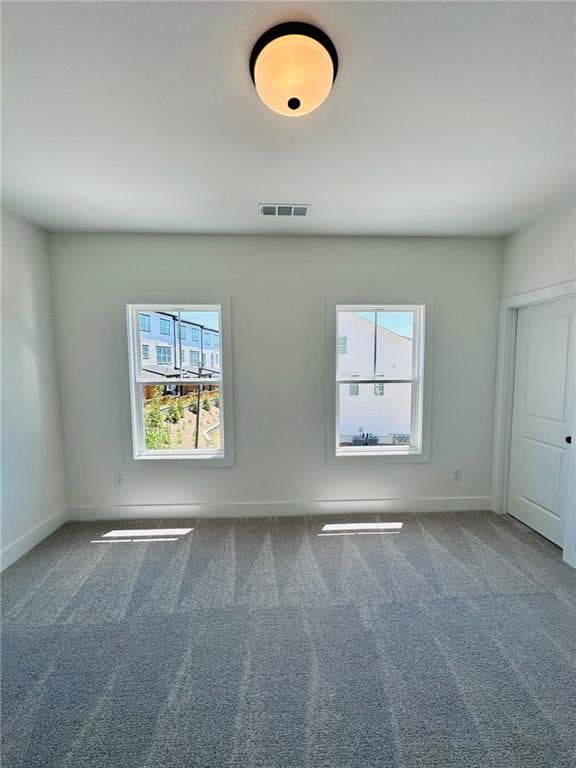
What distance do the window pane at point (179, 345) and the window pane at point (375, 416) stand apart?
53.0 inches

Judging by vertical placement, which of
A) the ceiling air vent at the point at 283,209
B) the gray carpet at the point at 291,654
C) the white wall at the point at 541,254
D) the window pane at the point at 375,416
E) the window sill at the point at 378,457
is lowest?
the gray carpet at the point at 291,654

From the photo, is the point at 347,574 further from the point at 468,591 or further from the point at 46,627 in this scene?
the point at 46,627

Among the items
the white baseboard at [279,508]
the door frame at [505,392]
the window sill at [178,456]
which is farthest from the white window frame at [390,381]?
the window sill at [178,456]

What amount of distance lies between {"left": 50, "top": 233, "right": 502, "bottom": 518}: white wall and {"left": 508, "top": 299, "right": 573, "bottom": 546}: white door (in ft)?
0.86

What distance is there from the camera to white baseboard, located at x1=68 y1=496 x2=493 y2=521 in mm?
3145

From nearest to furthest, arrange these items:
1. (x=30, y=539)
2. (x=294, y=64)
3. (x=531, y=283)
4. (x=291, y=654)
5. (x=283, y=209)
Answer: (x=294, y=64)
(x=291, y=654)
(x=283, y=209)
(x=30, y=539)
(x=531, y=283)

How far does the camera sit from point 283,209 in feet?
8.10

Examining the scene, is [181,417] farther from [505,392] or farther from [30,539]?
[505,392]

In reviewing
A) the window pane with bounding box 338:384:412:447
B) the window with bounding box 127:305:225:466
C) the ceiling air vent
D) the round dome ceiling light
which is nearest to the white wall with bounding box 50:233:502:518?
the window with bounding box 127:305:225:466

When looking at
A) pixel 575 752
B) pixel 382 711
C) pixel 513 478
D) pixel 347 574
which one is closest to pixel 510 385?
pixel 513 478

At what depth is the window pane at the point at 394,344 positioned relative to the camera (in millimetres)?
3207

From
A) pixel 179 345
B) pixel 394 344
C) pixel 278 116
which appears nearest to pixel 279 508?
pixel 179 345

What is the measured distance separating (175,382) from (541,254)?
11.2 ft

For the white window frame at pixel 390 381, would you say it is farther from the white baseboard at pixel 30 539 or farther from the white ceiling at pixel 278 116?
the white baseboard at pixel 30 539
